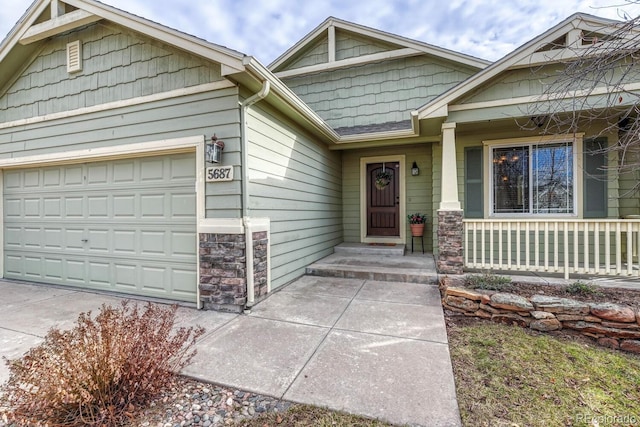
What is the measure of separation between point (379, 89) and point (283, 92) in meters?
4.16

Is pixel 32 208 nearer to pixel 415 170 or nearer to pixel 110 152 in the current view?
pixel 110 152

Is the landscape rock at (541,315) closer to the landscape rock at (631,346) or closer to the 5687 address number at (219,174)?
the landscape rock at (631,346)

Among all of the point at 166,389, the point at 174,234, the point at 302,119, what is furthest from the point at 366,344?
the point at 302,119

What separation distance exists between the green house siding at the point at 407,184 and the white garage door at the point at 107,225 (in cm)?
456

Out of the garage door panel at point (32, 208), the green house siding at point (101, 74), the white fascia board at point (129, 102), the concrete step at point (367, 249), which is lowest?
the concrete step at point (367, 249)

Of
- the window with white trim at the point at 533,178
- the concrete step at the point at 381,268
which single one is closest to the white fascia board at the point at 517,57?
the window with white trim at the point at 533,178

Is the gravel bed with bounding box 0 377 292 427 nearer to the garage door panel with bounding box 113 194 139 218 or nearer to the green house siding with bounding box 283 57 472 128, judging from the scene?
the garage door panel with bounding box 113 194 139 218

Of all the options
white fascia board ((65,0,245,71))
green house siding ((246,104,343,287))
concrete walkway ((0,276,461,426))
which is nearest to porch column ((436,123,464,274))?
concrete walkway ((0,276,461,426))

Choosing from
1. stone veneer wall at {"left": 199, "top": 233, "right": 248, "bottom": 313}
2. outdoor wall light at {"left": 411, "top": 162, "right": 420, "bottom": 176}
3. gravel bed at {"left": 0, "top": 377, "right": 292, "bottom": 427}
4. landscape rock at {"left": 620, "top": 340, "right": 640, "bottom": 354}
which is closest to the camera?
gravel bed at {"left": 0, "top": 377, "right": 292, "bottom": 427}

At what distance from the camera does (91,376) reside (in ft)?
6.00

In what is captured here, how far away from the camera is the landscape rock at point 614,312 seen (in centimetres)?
298

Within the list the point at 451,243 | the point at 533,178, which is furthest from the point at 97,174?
the point at 533,178

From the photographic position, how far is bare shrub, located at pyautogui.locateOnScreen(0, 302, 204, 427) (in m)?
1.72

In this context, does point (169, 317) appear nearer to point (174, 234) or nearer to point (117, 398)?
point (117, 398)
